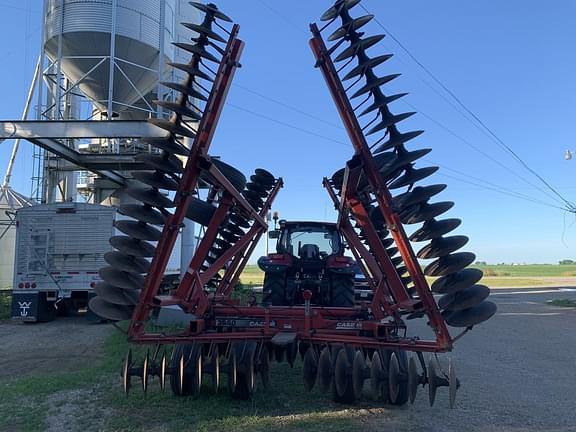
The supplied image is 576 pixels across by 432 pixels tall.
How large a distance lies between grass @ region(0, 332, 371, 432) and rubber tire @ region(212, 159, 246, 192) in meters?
2.66

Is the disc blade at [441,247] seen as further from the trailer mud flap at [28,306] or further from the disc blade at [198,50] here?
the trailer mud flap at [28,306]

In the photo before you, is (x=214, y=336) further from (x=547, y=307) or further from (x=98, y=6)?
(x=547, y=307)

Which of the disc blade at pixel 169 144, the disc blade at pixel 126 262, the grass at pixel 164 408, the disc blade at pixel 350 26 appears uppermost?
the disc blade at pixel 350 26

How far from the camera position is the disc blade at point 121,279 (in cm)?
570

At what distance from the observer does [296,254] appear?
999 centimetres

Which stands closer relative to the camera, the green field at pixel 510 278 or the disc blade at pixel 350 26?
the disc blade at pixel 350 26

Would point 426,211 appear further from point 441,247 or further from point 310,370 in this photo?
point 310,370

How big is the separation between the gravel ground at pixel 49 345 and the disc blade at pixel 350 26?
640cm

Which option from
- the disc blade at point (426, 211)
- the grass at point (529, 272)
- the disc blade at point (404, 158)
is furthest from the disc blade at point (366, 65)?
the grass at point (529, 272)

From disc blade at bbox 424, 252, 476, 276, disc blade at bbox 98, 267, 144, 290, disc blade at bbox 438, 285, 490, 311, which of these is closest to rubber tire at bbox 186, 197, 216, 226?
disc blade at bbox 98, 267, 144, 290

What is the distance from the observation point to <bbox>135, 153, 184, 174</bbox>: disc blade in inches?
230

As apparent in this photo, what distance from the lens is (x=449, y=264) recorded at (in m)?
5.59

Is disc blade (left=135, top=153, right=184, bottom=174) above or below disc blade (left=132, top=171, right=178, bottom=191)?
above

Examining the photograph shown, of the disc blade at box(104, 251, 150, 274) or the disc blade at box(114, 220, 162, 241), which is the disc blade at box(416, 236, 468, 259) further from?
the disc blade at box(104, 251, 150, 274)
